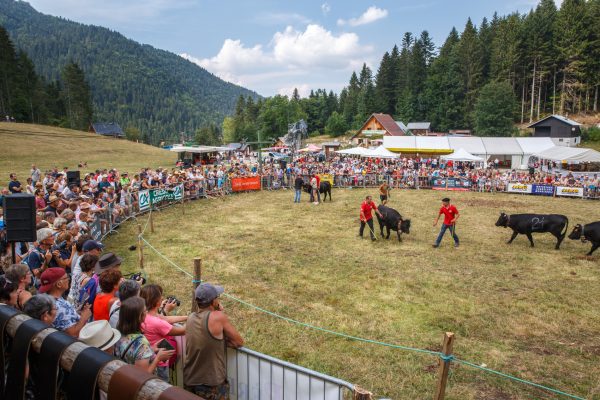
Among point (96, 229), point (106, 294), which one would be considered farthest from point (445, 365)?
point (96, 229)

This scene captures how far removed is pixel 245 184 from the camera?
26000 millimetres

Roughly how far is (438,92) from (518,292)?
8202 cm

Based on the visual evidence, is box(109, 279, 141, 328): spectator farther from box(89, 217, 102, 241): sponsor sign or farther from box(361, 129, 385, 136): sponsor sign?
box(361, 129, 385, 136): sponsor sign

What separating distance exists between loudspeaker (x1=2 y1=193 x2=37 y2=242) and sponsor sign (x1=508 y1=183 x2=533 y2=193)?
1091 inches

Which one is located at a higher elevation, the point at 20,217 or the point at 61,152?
the point at 61,152

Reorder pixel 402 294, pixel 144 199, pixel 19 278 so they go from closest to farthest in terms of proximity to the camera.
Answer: pixel 19 278, pixel 402 294, pixel 144 199

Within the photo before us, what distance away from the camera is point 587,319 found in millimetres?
8055

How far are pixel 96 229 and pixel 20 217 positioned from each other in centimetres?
653

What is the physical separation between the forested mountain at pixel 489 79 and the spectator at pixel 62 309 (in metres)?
68.1

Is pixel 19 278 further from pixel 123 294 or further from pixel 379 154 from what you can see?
pixel 379 154

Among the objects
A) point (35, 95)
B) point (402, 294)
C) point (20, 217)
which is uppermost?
point (35, 95)

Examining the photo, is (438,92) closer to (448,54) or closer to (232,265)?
(448,54)

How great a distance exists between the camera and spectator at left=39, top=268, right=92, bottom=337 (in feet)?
13.2

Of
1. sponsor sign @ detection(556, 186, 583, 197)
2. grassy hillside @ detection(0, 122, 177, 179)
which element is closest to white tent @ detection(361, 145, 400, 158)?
sponsor sign @ detection(556, 186, 583, 197)
